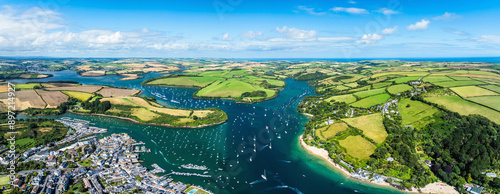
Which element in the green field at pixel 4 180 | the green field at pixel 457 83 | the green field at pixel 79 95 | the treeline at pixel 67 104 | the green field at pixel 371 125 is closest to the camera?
the green field at pixel 4 180

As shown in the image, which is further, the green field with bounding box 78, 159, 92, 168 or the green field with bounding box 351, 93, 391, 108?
the green field with bounding box 351, 93, 391, 108

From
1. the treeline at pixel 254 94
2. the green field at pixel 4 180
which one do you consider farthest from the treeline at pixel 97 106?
the treeline at pixel 254 94

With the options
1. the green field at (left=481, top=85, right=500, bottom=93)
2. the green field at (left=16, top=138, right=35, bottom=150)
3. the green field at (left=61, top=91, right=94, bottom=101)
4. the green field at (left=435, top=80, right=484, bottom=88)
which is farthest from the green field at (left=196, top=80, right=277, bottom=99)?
the green field at (left=481, top=85, right=500, bottom=93)

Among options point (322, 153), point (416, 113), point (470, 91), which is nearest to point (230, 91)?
point (322, 153)

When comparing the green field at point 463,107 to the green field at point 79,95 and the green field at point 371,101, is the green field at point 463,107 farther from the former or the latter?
the green field at point 79,95

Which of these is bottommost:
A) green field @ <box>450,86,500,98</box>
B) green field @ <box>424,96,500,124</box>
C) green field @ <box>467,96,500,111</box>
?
green field @ <box>424,96,500,124</box>

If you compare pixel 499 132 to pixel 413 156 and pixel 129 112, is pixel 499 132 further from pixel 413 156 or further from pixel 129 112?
pixel 129 112

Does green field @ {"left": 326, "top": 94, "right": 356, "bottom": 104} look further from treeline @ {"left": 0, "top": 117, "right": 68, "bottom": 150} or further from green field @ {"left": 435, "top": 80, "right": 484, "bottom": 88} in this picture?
treeline @ {"left": 0, "top": 117, "right": 68, "bottom": 150}

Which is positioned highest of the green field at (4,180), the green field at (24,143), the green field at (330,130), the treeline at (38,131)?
the green field at (330,130)
